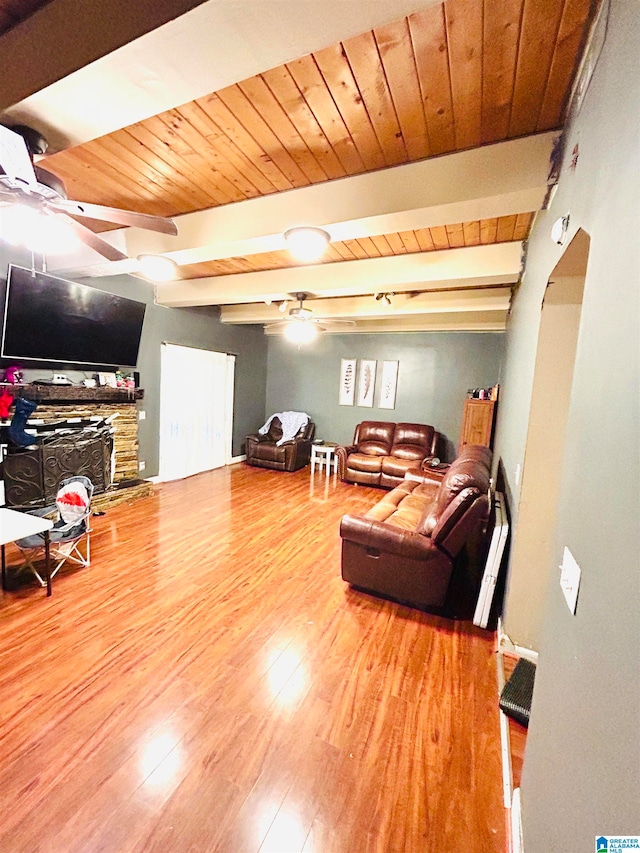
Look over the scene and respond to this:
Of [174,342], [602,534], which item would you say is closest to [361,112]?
[602,534]

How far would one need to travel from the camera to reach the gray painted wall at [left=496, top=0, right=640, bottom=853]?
58 cm

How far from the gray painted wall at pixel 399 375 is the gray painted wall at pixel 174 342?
1.96 ft

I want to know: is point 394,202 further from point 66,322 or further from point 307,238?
point 66,322

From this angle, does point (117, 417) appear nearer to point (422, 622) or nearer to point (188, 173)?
point (188, 173)

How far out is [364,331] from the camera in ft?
20.3

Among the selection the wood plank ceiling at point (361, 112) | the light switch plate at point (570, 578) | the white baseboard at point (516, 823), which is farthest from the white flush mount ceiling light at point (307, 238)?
the white baseboard at point (516, 823)

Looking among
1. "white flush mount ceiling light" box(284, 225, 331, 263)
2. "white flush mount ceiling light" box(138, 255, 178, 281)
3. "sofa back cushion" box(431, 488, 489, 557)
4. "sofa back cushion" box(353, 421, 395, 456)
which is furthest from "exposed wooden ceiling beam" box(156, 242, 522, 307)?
"sofa back cushion" box(353, 421, 395, 456)

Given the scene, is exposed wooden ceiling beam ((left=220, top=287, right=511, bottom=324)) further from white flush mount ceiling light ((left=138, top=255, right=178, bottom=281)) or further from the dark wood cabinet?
white flush mount ceiling light ((left=138, top=255, right=178, bottom=281))

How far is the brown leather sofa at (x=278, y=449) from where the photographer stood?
20.4 ft

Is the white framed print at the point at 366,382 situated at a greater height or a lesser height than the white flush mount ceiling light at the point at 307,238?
lesser

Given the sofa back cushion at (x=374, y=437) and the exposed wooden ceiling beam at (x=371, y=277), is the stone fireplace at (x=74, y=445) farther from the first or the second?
the sofa back cushion at (x=374, y=437)

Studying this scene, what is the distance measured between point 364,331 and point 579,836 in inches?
238

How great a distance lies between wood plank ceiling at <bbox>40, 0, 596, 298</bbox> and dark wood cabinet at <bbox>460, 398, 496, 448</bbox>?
8.58 ft

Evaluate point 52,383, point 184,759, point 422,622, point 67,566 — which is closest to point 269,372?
point 52,383
